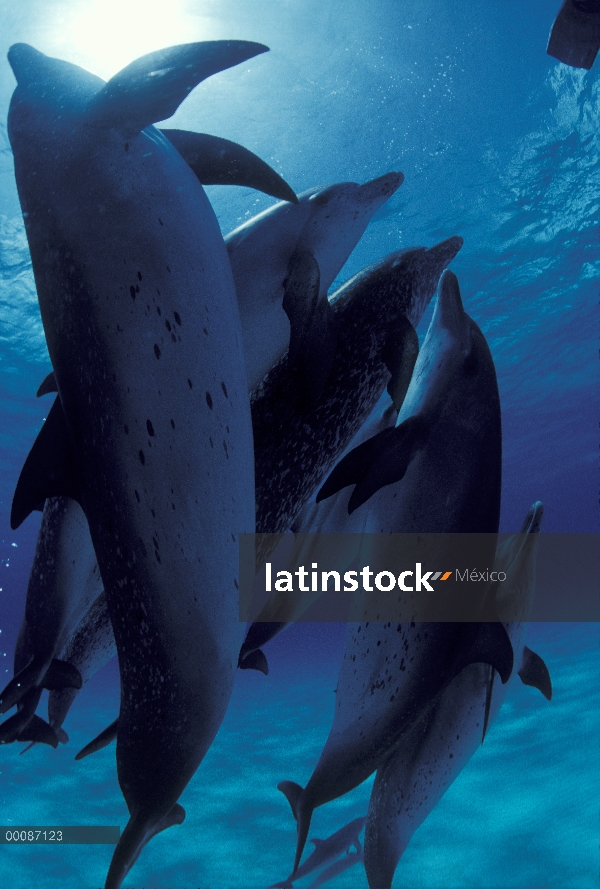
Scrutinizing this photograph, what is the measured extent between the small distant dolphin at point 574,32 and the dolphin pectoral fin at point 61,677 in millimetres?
2514

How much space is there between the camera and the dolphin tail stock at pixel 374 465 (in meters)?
1.20

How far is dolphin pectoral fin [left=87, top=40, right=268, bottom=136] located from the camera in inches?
40.6

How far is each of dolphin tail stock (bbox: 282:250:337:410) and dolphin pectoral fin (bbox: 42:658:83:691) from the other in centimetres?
114

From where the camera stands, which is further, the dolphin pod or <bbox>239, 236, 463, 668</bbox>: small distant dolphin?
<bbox>239, 236, 463, 668</bbox>: small distant dolphin

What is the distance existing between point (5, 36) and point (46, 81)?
7521 mm

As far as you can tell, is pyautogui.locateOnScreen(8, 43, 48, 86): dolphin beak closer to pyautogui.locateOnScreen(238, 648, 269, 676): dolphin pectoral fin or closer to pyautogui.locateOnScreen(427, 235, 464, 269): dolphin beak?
pyautogui.locateOnScreen(427, 235, 464, 269): dolphin beak

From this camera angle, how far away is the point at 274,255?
1.40m

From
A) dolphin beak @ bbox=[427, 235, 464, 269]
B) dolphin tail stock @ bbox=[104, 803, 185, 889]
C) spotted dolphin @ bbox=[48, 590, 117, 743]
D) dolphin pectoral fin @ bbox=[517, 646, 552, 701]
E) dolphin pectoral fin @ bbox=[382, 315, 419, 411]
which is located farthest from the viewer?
dolphin pectoral fin @ bbox=[517, 646, 552, 701]

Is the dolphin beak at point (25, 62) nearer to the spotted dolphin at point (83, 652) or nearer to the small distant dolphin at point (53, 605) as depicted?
the small distant dolphin at point (53, 605)

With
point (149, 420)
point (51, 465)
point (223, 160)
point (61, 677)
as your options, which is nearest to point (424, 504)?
point (149, 420)

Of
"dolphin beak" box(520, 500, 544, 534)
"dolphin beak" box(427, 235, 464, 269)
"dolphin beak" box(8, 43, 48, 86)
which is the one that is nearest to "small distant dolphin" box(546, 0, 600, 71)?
"dolphin beak" box(427, 235, 464, 269)

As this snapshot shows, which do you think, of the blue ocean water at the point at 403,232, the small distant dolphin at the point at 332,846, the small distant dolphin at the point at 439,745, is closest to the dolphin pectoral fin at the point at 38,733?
the small distant dolphin at the point at 439,745

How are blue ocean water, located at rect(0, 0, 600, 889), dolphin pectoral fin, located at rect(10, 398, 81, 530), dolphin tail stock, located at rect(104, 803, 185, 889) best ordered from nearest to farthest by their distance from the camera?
dolphin tail stock, located at rect(104, 803, 185, 889)
dolphin pectoral fin, located at rect(10, 398, 81, 530)
blue ocean water, located at rect(0, 0, 600, 889)

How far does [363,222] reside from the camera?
155cm
